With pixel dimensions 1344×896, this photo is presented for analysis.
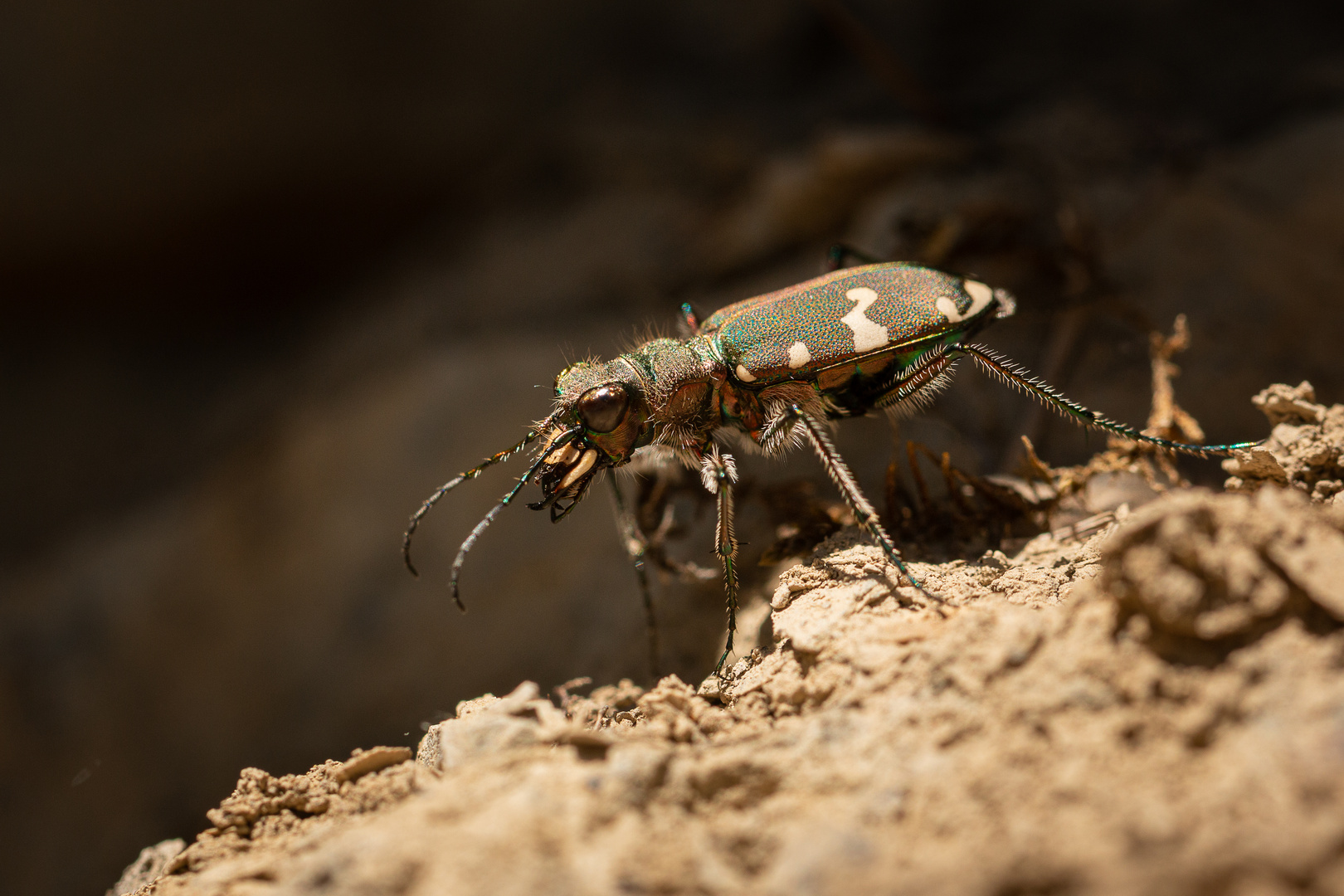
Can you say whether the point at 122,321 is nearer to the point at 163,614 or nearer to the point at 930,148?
the point at 163,614

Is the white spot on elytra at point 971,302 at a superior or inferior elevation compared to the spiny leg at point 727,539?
superior

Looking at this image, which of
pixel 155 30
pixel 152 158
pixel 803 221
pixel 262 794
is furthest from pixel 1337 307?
pixel 152 158

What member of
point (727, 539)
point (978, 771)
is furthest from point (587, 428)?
point (978, 771)

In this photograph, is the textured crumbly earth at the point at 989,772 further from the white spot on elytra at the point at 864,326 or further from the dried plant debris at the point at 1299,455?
the white spot on elytra at the point at 864,326

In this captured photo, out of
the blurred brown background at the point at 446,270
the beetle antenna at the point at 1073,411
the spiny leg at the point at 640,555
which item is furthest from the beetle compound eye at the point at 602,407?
the beetle antenna at the point at 1073,411

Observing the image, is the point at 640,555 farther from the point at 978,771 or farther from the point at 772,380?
the point at 978,771

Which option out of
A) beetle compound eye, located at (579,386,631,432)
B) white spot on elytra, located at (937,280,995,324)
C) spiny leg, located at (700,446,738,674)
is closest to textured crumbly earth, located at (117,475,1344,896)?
spiny leg, located at (700,446,738,674)
